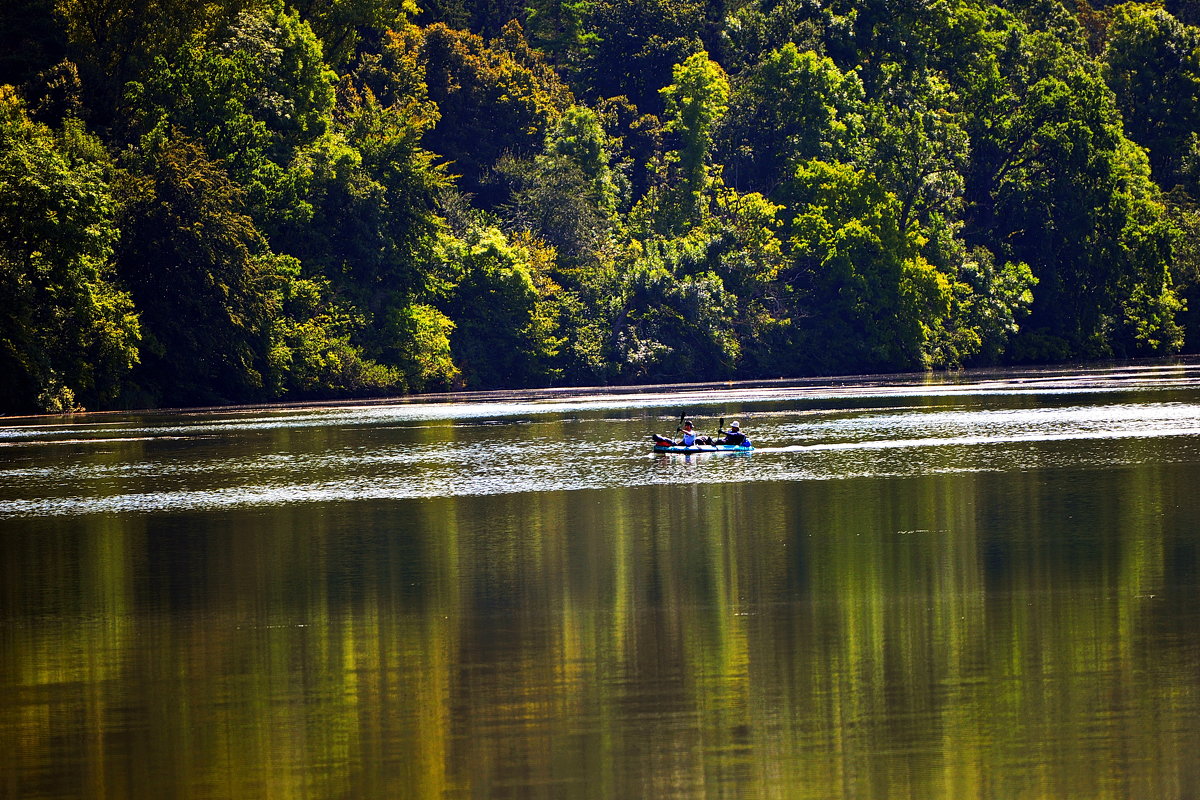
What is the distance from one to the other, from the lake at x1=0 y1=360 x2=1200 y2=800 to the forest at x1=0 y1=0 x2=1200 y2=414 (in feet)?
111

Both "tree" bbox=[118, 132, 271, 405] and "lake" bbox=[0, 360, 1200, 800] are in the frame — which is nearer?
"lake" bbox=[0, 360, 1200, 800]

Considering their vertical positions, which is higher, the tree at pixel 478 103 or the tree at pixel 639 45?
the tree at pixel 639 45

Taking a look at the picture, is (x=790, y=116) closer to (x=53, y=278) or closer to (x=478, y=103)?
(x=478, y=103)

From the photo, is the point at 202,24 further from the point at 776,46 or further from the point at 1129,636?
the point at 1129,636

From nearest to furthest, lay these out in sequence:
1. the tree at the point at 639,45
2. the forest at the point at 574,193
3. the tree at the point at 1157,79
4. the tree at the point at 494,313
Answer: the forest at the point at 574,193
the tree at the point at 494,313
the tree at the point at 639,45
the tree at the point at 1157,79

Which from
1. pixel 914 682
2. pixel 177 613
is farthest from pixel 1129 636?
pixel 177 613

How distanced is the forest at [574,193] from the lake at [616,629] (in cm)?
3391

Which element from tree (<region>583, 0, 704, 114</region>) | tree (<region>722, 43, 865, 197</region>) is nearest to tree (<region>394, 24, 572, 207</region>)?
tree (<region>583, 0, 704, 114</region>)

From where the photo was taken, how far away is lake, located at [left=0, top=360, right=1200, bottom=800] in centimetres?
1380

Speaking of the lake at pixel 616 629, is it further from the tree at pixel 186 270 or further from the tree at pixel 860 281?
the tree at pixel 860 281

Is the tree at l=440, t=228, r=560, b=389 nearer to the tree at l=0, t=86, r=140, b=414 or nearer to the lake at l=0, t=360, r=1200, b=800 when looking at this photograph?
the tree at l=0, t=86, r=140, b=414

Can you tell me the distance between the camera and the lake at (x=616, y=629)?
13.8 metres

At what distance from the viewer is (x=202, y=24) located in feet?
A: 271

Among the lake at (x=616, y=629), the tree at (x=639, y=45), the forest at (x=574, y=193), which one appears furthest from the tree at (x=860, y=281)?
the lake at (x=616, y=629)
